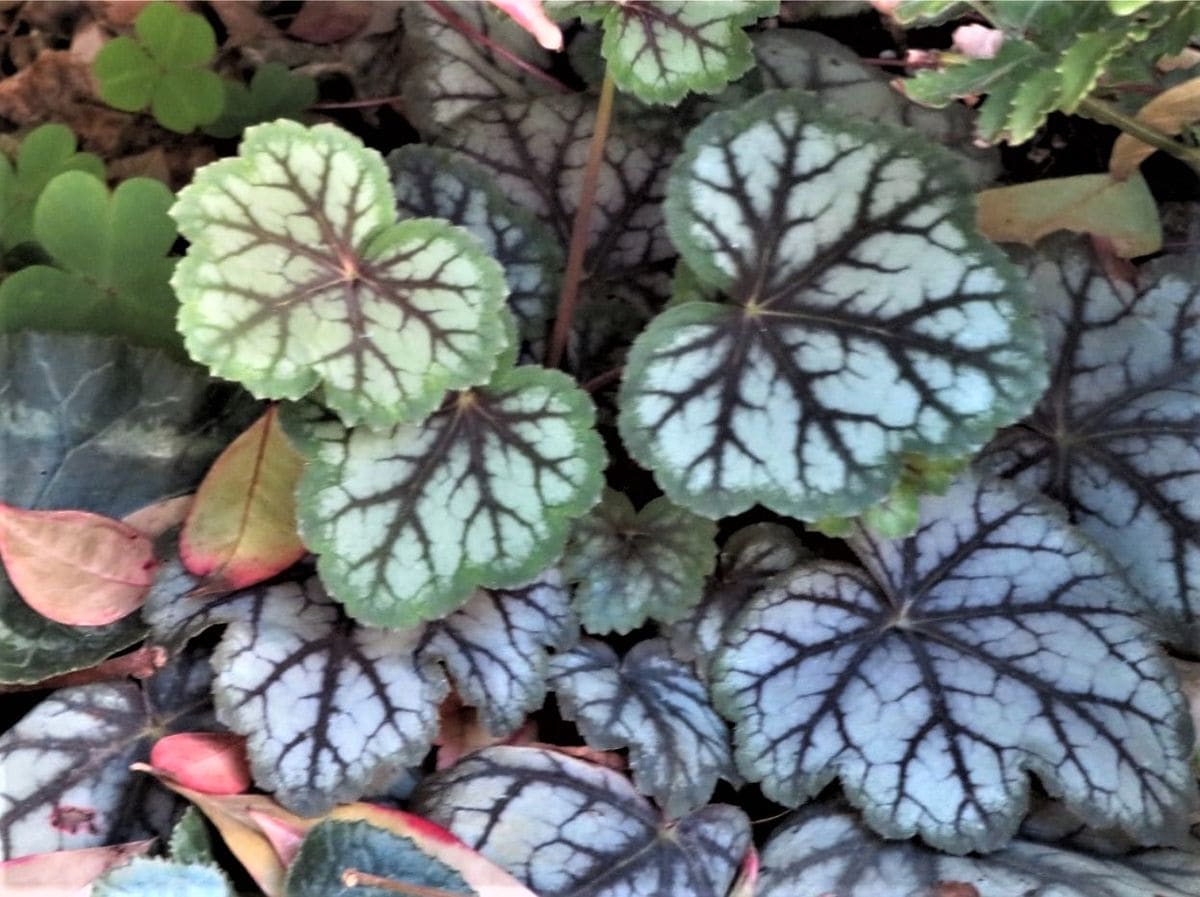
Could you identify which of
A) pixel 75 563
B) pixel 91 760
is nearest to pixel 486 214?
pixel 75 563

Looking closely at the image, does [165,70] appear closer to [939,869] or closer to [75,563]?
[75,563]

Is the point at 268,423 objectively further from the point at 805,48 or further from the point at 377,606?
the point at 805,48

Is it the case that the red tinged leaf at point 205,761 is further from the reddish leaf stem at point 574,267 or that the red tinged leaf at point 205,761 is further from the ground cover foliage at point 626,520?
the reddish leaf stem at point 574,267

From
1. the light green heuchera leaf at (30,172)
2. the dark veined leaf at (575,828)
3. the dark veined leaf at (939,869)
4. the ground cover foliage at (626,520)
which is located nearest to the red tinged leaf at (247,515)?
the ground cover foliage at (626,520)

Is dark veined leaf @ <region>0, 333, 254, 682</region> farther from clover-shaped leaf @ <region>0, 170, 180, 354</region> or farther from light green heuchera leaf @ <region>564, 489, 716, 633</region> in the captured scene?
light green heuchera leaf @ <region>564, 489, 716, 633</region>

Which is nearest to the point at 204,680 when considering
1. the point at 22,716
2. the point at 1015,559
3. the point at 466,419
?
the point at 22,716
